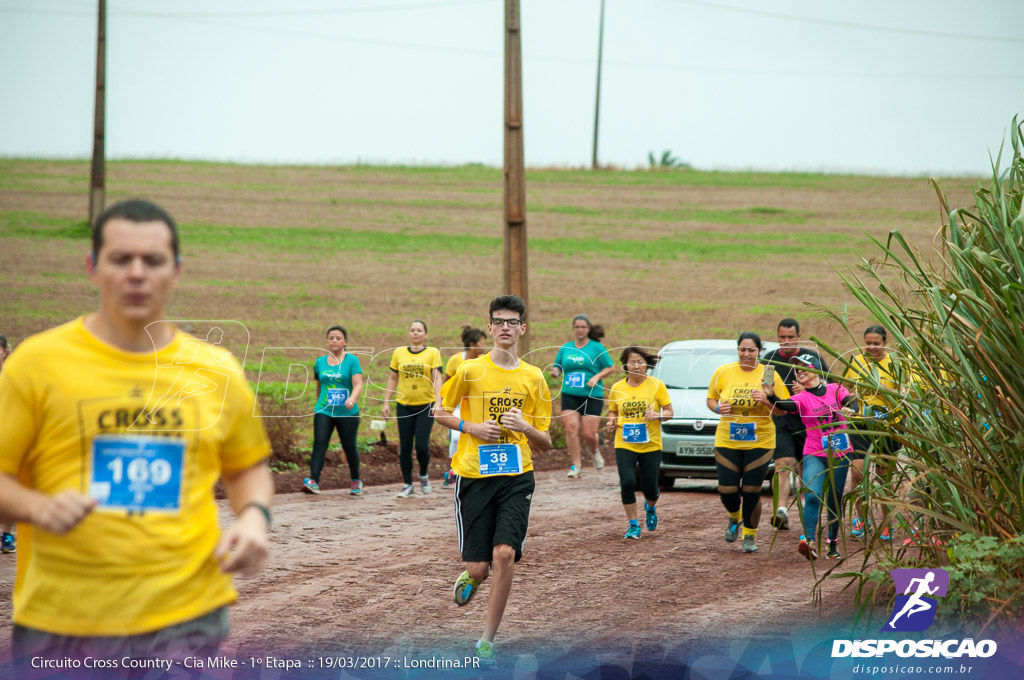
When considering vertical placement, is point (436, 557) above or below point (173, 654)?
below

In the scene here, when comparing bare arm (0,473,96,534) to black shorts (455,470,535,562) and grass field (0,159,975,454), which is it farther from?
grass field (0,159,975,454)

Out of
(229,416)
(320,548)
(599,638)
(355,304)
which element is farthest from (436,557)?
(355,304)

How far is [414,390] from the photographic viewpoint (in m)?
12.7

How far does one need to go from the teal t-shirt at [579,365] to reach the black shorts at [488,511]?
8.06 m

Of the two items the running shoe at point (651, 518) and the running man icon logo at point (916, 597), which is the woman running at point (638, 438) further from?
the running man icon logo at point (916, 597)

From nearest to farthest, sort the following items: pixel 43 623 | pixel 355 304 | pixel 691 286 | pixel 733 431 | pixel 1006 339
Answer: pixel 43 623
pixel 1006 339
pixel 733 431
pixel 355 304
pixel 691 286

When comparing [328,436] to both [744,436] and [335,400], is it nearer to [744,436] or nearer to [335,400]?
[335,400]

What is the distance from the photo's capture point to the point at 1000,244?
625 centimetres

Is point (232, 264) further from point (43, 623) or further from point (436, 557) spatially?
point (43, 623)

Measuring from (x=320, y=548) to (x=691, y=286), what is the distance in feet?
98.3

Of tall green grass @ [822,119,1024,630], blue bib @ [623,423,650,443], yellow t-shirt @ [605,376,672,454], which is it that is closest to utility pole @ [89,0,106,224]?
yellow t-shirt @ [605,376,672,454]

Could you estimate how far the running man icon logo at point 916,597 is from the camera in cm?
604

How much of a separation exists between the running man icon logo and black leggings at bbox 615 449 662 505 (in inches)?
179

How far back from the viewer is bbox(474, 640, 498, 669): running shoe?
20.1ft
